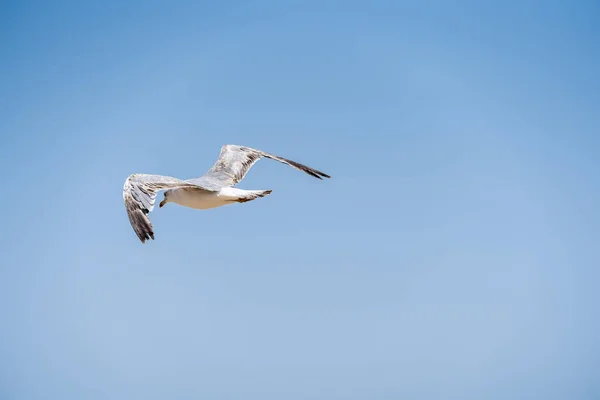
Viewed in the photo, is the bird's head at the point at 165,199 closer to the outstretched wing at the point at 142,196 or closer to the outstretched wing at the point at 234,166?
the outstretched wing at the point at 234,166

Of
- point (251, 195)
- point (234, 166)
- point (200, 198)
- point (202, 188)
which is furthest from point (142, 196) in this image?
point (234, 166)

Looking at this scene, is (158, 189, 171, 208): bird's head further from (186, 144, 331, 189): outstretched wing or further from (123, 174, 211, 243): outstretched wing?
(123, 174, 211, 243): outstretched wing

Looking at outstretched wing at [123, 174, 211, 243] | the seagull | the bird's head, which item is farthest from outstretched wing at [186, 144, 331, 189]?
outstretched wing at [123, 174, 211, 243]

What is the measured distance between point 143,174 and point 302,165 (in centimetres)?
395

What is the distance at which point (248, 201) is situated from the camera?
16172 millimetres

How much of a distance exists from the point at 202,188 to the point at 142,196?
7.58 ft

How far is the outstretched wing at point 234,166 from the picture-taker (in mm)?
16922

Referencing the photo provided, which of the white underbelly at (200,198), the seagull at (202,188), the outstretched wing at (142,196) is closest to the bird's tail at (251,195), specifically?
the seagull at (202,188)

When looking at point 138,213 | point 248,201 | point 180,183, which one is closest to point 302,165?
point 248,201

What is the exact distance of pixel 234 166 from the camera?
18562 mm

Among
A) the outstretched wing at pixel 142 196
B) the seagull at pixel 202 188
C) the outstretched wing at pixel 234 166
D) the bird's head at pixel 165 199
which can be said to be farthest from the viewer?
the outstretched wing at pixel 234 166

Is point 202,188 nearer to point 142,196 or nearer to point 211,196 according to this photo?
point 211,196

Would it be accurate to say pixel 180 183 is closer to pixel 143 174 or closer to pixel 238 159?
pixel 143 174

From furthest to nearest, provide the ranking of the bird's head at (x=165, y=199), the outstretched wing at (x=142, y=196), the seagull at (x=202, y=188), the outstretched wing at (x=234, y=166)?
the outstretched wing at (x=234, y=166)
the bird's head at (x=165, y=199)
the seagull at (x=202, y=188)
the outstretched wing at (x=142, y=196)
